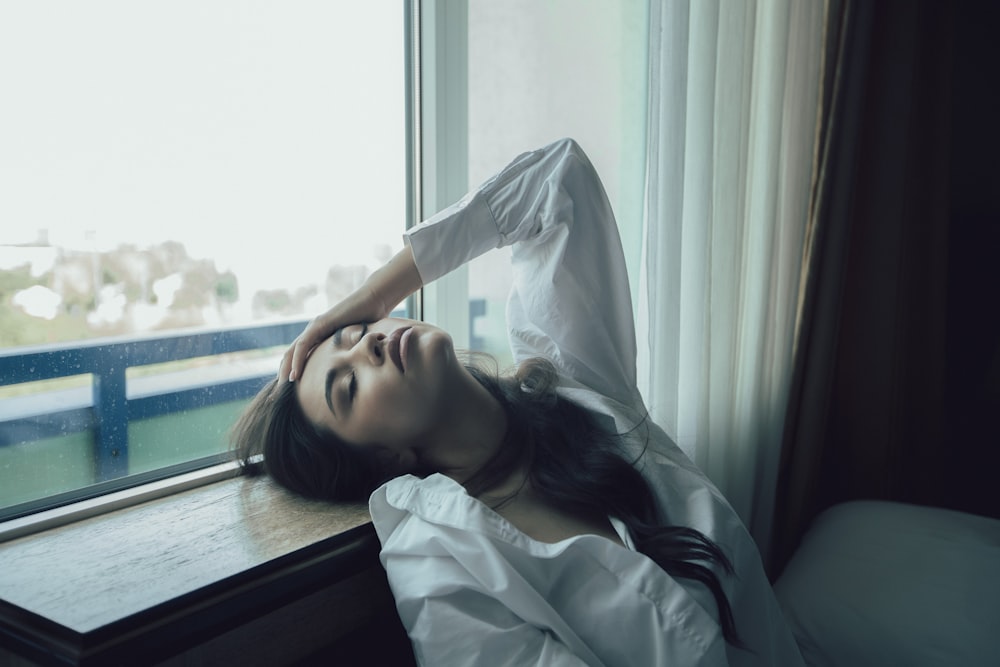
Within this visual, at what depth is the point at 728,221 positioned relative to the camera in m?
1.39

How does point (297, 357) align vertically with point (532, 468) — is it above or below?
above

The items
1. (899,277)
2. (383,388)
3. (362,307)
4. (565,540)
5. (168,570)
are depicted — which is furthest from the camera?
(899,277)

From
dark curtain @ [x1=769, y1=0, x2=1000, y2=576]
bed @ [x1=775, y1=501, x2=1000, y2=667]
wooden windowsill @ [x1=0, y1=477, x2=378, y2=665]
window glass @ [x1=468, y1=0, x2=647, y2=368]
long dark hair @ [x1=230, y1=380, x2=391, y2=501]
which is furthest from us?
dark curtain @ [x1=769, y1=0, x2=1000, y2=576]

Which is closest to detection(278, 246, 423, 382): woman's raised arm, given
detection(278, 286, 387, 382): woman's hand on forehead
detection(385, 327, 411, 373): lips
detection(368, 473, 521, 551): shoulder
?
detection(278, 286, 387, 382): woman's hand on forehead

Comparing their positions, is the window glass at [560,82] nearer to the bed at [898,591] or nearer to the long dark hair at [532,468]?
the long dark hair at [532,468]

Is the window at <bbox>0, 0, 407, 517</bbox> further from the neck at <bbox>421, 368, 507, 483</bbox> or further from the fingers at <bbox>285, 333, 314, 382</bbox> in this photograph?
the neck at <bbox>421, 368, 507, 483</bbox>

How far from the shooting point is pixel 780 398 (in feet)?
5.73

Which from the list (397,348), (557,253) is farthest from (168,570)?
(557,253)

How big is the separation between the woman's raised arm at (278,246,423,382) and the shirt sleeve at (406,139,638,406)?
0.03m

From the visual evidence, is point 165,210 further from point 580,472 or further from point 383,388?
point 580,472

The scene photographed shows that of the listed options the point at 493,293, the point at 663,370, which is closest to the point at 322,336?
the point at 493,293

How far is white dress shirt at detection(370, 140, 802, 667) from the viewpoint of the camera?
28.3 inches

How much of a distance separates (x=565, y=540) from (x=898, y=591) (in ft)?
2.35

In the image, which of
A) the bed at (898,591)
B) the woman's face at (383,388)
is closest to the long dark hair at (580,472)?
the woman's face at (383,388)
